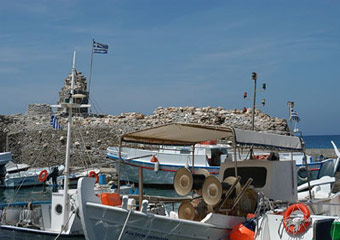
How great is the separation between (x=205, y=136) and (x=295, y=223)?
125 inches

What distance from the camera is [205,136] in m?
11.6

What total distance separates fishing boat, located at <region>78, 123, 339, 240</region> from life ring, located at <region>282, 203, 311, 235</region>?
0.07 ft

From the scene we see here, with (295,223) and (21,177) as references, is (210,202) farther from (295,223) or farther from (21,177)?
(21,177)

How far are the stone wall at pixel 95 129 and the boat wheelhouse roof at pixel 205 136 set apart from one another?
23.9 m

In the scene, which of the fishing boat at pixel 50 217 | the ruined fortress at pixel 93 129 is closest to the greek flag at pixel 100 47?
the ruined fortress at pixel 93 129

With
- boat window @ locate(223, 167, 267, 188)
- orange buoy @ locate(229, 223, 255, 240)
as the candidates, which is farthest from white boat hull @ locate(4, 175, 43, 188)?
orange buoy @ locate(229, 223, 255, 240)

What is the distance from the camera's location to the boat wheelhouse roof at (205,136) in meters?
10.0

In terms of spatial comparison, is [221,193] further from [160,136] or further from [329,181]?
[329,181]

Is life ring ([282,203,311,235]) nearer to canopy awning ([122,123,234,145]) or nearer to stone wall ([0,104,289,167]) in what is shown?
canopy awning ([122,123,234,145])

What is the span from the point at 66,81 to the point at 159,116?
40.4 ft

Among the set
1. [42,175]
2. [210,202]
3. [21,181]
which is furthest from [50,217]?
[21,181]

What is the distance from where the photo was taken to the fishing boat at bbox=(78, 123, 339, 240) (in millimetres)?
8961

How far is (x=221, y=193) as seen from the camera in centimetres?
964

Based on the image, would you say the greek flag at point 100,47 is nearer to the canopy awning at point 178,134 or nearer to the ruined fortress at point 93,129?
the ruined fortress at point 93,129
